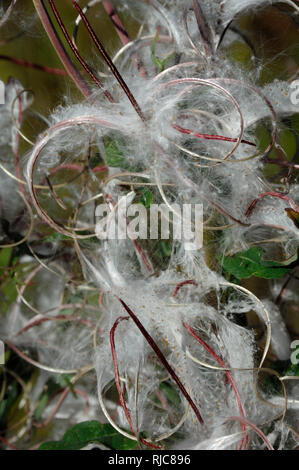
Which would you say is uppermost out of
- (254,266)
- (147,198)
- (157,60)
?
(157,60)

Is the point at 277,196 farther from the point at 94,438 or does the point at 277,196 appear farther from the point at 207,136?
the point at 94,438

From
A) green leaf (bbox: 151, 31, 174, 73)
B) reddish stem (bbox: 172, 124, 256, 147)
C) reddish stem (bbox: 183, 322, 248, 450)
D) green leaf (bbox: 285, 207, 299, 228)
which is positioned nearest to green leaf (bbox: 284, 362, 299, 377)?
reddish stem (bbox: 183, 322, 248, 450)

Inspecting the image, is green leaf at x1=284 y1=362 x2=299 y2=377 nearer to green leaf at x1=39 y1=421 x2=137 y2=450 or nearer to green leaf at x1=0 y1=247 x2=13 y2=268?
green leaf at x1=39 y1=421 x2=137 y2=450

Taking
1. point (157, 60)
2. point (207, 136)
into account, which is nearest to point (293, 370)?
point (207, 136)

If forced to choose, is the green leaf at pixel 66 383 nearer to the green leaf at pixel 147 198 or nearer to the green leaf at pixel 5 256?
the green leaf at pixel 5 256

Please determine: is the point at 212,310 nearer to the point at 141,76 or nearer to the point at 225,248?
the point at 225,248
